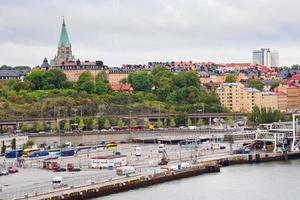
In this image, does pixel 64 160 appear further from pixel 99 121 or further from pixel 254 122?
pixel 254 122

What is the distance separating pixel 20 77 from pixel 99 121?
18882 millimetres

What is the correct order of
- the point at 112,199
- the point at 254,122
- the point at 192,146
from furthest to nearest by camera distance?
the point at 254,122 < the point at 192,146 < the point at 112,199

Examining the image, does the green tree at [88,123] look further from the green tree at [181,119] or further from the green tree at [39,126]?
the green tree at [181,119]

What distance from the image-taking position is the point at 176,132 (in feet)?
112

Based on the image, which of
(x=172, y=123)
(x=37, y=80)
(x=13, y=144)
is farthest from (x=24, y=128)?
(x=37, y=80)

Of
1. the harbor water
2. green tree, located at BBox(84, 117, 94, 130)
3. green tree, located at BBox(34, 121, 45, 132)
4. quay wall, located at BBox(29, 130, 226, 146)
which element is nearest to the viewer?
the harbor water

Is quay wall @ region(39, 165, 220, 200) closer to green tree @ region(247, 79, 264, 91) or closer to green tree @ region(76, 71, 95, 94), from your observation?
green tree @ region(76, 71, 95, 94)

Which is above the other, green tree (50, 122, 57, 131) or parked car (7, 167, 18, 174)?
green tree (50, 122, 57, 131)

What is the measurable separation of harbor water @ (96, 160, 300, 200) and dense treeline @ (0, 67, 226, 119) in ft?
52.2

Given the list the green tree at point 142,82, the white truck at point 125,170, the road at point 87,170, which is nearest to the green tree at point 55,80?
the green tree at point 142,82

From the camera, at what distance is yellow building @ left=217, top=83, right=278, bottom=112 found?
45625mm

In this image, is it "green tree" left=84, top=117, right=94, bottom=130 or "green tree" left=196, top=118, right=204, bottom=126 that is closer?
"green tree" left=84, top=117, right=94, bottom=130

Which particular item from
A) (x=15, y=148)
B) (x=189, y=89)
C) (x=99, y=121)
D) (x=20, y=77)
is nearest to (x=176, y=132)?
(x=99, y=121)

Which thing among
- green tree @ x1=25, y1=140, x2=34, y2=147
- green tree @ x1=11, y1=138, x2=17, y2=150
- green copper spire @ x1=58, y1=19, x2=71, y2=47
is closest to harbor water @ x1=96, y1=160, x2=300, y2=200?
green tree @ x1=11, y1=138, x2=17, y2=150
